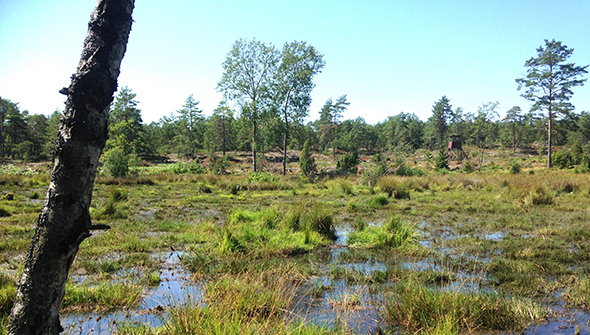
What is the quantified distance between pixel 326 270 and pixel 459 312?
2965 millimetres

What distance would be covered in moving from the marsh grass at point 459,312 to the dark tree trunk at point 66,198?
4.08m

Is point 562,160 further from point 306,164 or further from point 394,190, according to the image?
point 394,190

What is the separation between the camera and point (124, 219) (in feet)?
40.9

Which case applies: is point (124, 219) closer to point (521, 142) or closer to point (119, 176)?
point (119, 176)

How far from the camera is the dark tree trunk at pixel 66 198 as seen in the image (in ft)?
7.05

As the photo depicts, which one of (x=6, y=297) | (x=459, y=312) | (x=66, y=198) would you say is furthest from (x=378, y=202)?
(x=66, y=198)

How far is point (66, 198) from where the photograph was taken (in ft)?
7.05

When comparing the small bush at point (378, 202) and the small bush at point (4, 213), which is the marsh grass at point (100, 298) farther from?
the small bush at point (378, 202)

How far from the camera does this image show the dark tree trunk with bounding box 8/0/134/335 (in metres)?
2.15

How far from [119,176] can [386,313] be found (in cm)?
2945

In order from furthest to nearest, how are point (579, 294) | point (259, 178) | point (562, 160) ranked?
point (562, 160) → point (259, 178) → point (579, 294)

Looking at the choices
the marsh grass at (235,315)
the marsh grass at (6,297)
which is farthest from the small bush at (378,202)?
the marsh grass at (6,297)

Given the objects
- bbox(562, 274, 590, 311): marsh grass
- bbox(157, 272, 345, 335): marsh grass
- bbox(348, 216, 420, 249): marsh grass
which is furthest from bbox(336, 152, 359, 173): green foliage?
bbox(157, 272, 345, 335): marsh grass

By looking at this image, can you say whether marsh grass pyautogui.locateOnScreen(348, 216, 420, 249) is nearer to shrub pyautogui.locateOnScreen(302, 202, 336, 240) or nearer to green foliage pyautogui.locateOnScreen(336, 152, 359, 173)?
shrub pyautogui.locateOnScreen(302, 202, 336, 240)
